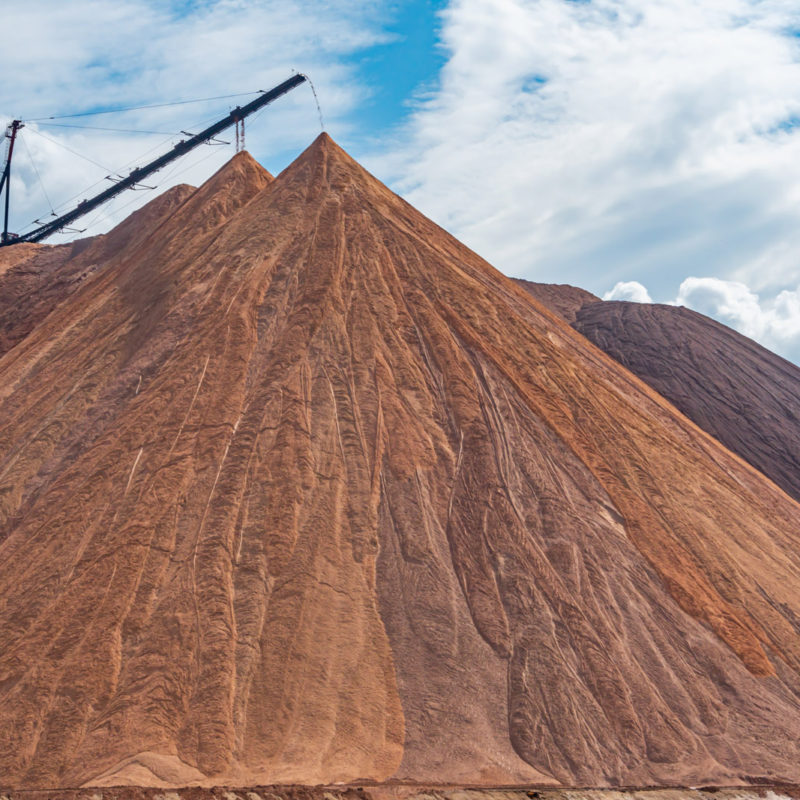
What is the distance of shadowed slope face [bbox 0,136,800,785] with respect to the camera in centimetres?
1445

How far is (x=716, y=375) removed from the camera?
43.2m

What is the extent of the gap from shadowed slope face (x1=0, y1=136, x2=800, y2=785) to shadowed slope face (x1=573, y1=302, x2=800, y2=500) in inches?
563

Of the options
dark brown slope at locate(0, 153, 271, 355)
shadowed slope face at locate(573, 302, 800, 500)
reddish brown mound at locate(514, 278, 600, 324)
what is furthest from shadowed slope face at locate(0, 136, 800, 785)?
reddish brown mound at locate(514, 278, 600, 324)

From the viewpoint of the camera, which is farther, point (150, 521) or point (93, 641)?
point (150, 521)

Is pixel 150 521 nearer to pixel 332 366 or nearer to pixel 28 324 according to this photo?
pixel 332 366

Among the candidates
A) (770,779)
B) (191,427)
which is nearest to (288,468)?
(191,427)

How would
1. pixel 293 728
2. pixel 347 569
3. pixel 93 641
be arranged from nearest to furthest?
pixel 293 728 → pixel 93 641 → pixel 347 569

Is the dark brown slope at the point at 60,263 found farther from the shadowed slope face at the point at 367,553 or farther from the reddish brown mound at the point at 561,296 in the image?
the reddish brown mound at the point at 561,296

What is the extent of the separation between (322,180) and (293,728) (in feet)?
64.0

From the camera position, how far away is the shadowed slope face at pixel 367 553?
14453 millimetres

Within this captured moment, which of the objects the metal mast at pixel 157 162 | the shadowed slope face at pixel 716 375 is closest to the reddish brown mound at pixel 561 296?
the shadowed slope face at pixel 716 375

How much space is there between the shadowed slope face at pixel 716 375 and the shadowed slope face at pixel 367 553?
14.3m

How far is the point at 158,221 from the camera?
3753cm

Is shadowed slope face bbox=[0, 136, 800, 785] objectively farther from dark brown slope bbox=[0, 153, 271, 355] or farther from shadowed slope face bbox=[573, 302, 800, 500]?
shadowed slope face bbox=[573, 302, 800, 500]
